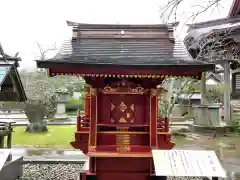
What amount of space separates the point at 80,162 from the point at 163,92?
12.7 ft

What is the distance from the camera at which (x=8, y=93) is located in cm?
721

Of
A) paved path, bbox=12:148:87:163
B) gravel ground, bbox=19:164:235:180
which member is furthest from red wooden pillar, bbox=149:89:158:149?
paved path, bbox=12:148:87:163

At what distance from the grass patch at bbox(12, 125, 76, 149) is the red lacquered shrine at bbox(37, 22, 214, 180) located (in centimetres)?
504

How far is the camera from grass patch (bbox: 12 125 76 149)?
452 inches

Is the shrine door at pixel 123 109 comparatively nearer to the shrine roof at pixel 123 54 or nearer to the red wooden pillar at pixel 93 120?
the red wooden pillar at pixel 93 120

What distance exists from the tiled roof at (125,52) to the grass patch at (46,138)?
5.66m

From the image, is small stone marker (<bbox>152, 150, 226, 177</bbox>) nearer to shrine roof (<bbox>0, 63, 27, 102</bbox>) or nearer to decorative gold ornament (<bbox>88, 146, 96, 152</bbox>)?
decorative gold ornament (<bbox>88, 146, 96, 152</bbox>)

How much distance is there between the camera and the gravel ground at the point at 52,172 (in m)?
7.77

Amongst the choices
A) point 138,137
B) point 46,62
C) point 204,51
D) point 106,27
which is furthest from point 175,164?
point 204,51

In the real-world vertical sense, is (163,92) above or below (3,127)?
above

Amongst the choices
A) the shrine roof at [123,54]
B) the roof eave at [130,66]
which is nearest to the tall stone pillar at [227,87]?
the shrine roof at [123,54]

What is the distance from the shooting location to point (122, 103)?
651cm

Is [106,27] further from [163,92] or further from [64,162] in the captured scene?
[64,162]

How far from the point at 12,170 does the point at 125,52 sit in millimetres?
3663
